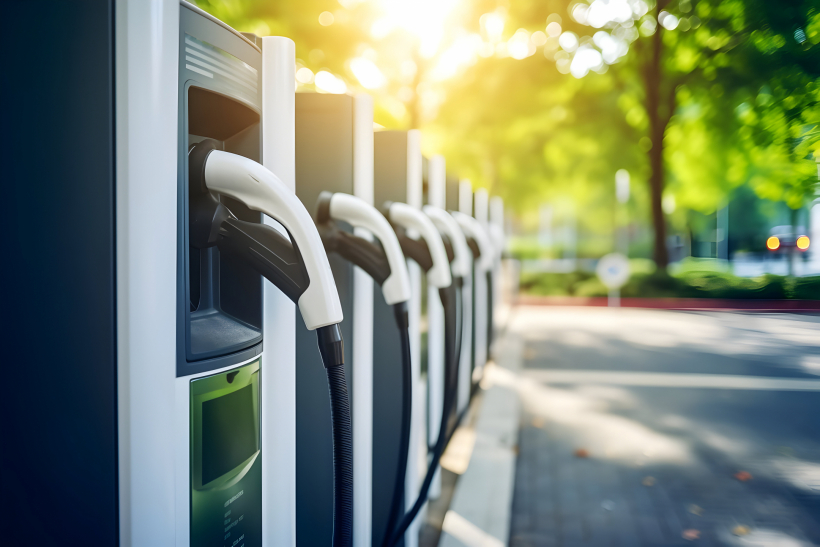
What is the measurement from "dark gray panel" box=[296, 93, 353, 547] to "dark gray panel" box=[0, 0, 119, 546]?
660mm

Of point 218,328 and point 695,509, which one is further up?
point 218,328

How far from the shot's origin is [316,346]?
1.48 m

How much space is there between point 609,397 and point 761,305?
179cm

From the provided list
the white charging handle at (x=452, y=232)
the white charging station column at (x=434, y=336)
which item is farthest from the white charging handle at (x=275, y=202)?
the white charging station column at (x=434, y=336)

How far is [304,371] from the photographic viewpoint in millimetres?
1486

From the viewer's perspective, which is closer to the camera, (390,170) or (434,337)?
(390,170)

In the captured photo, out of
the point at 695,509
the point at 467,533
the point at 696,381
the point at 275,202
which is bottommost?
the point at 467,533

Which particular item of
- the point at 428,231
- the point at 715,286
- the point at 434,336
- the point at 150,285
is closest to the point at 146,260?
the point at 150,285

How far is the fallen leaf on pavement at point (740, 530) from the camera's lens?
61.2 inches

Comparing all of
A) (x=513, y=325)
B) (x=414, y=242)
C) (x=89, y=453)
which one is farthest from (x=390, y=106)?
(x=89, y=453)

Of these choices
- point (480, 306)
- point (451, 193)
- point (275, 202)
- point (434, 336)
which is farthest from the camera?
point (480, 306)

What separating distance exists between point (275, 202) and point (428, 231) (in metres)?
0.92

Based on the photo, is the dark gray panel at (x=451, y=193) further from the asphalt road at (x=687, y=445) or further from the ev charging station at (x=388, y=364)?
the ev charging station at (x=388, y=364)

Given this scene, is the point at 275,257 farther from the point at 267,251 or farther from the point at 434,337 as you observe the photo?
the point at 434,337
